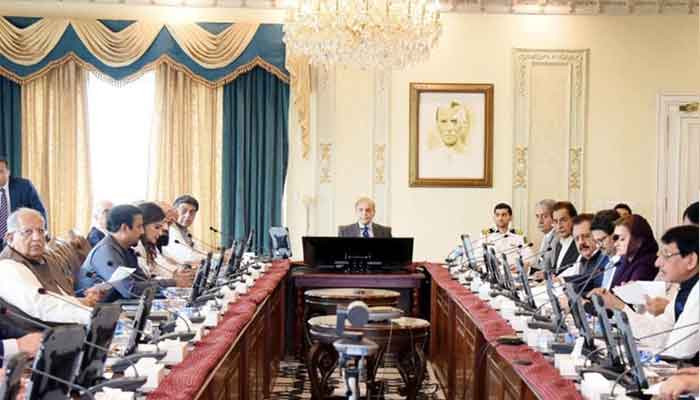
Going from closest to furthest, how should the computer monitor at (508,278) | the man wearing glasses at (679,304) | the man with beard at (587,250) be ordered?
the man wearing glasses at (679,304), the computer monitor at (508,278), the man with beard at (587,250)

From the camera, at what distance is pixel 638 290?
3525mm

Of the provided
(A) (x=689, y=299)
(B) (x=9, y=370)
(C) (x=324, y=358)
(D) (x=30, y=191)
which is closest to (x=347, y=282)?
(C) (x=324, y=358)

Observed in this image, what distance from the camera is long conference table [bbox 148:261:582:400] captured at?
305cm

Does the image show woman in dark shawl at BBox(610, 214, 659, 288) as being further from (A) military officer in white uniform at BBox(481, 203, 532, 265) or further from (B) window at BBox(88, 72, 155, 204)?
(B) window at BBox(88, 72, 155, 204)

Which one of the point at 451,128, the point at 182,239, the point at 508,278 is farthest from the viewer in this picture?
the point at 451,128

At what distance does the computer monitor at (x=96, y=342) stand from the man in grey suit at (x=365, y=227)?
5.21 meters

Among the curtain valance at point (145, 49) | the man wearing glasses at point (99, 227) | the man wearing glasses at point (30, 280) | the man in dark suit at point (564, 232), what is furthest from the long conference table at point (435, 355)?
the curtain valance at point (145, 49)

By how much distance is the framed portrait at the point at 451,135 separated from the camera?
29.2 ft

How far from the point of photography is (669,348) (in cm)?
323

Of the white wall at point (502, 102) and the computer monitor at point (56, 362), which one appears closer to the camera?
the computer monitor at point (56, 362)

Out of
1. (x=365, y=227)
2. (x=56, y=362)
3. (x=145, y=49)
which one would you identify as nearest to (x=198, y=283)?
(x=56, y=362)

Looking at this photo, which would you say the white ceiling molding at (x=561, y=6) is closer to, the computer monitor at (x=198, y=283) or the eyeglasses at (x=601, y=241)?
the eyeglasses at (x=601, y=241)

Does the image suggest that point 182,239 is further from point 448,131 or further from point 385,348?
point 448,131

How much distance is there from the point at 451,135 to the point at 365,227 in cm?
152
